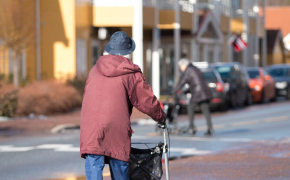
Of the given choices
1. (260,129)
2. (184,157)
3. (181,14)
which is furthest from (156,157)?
(181,14)

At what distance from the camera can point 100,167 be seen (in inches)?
189

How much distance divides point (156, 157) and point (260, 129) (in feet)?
33.1

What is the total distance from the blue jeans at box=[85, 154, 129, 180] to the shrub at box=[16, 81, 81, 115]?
12344 millimetres

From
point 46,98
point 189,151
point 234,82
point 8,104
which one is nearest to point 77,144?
point 189,151

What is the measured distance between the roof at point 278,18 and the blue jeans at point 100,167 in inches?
2693

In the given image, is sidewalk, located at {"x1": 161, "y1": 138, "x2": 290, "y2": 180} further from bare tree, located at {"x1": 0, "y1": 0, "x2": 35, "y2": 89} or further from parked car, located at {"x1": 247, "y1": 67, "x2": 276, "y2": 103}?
parked car, located at {"x1": 247, "y1": 67, "x2": 276, "y2": 103}

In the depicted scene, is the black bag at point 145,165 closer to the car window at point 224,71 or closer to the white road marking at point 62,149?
the white road marking at point 62,149

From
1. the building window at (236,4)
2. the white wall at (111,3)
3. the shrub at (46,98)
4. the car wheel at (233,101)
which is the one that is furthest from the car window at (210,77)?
the building window at (236,4)

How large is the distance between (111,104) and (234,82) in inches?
686

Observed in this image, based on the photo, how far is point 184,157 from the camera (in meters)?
9.90

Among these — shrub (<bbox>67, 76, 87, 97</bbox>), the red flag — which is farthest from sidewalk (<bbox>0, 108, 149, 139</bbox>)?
the red flag

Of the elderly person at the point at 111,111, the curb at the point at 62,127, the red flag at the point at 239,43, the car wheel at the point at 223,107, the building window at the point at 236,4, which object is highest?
the building window at the point at 236,4

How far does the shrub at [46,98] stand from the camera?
17.1 meters

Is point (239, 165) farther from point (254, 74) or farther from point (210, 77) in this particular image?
point (254, 74)
